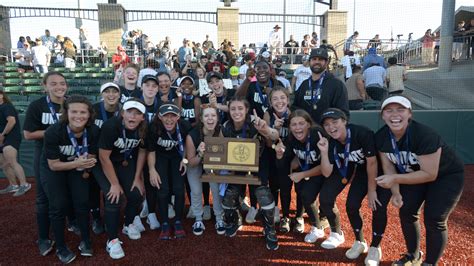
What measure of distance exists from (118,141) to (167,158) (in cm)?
68

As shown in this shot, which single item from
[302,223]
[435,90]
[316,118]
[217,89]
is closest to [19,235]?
[217,89]

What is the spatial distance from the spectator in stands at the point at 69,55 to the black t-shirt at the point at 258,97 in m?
12.0

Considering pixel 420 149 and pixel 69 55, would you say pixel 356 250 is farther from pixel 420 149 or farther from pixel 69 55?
pixel 69 55

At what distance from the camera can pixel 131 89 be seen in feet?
14.9

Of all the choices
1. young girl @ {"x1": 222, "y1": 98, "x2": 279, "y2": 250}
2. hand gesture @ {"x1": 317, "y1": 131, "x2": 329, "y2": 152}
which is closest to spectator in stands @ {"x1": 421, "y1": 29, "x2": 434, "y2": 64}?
young girl @ {"x1": 222, "y1": 98, "x2": 279, "y2": 250}

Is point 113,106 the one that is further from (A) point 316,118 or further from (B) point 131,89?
(A) point 316,118

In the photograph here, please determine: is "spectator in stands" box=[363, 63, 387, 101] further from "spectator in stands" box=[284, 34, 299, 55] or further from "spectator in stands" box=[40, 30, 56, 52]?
"spectator in stands" box=[40, 30, 56, 52]

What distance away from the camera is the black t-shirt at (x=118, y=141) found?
3445mm

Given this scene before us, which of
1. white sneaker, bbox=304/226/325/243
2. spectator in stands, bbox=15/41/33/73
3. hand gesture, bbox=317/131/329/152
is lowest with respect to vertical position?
white sneaker, bbox=304/226/325/243

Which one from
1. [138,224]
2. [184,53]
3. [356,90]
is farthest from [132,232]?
[184,53]

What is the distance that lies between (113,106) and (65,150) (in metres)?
0.86

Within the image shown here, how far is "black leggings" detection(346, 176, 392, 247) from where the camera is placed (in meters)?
3.24

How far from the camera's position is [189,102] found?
5.01 m

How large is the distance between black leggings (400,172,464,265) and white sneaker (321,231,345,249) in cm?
79
